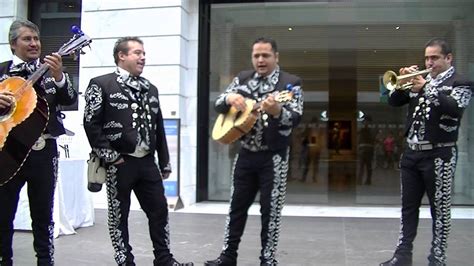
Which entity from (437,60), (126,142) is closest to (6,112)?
(126,142)

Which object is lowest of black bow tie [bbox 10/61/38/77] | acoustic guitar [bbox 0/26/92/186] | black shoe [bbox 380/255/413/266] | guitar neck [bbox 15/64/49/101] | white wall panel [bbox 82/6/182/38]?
black shoe [bbox 380/255/413/266]

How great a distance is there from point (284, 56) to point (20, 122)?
7458 millimetres

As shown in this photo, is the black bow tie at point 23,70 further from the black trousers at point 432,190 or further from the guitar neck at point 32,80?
the black trousers at point 432,190

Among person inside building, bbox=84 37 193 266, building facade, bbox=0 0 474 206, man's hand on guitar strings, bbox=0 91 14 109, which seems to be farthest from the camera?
building facade, bbox=0 0 474 206

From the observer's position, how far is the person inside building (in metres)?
4.42

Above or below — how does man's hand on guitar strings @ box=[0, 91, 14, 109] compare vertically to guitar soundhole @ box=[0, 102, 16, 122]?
above

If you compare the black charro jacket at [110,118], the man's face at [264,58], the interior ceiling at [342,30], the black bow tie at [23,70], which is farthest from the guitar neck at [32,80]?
the interior ceiling at [342,30]

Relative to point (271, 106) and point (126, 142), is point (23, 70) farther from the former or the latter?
point (271, 106)

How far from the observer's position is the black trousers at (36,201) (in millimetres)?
4176

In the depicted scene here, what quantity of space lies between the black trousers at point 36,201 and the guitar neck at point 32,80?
21.9 inches

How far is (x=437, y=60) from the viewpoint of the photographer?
4801mm

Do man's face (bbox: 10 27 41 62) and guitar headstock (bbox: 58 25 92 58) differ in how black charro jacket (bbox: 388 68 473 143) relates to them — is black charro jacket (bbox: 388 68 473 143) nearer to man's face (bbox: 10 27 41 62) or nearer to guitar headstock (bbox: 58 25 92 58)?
guitar headstock (bbox: 58 25 92 58)

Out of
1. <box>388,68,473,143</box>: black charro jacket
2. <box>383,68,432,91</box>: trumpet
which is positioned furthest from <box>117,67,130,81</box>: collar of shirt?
<box>388,68,473,143</box>: black charro jacket

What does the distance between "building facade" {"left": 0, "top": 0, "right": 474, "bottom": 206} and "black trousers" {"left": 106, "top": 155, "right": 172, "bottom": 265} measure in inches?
190
